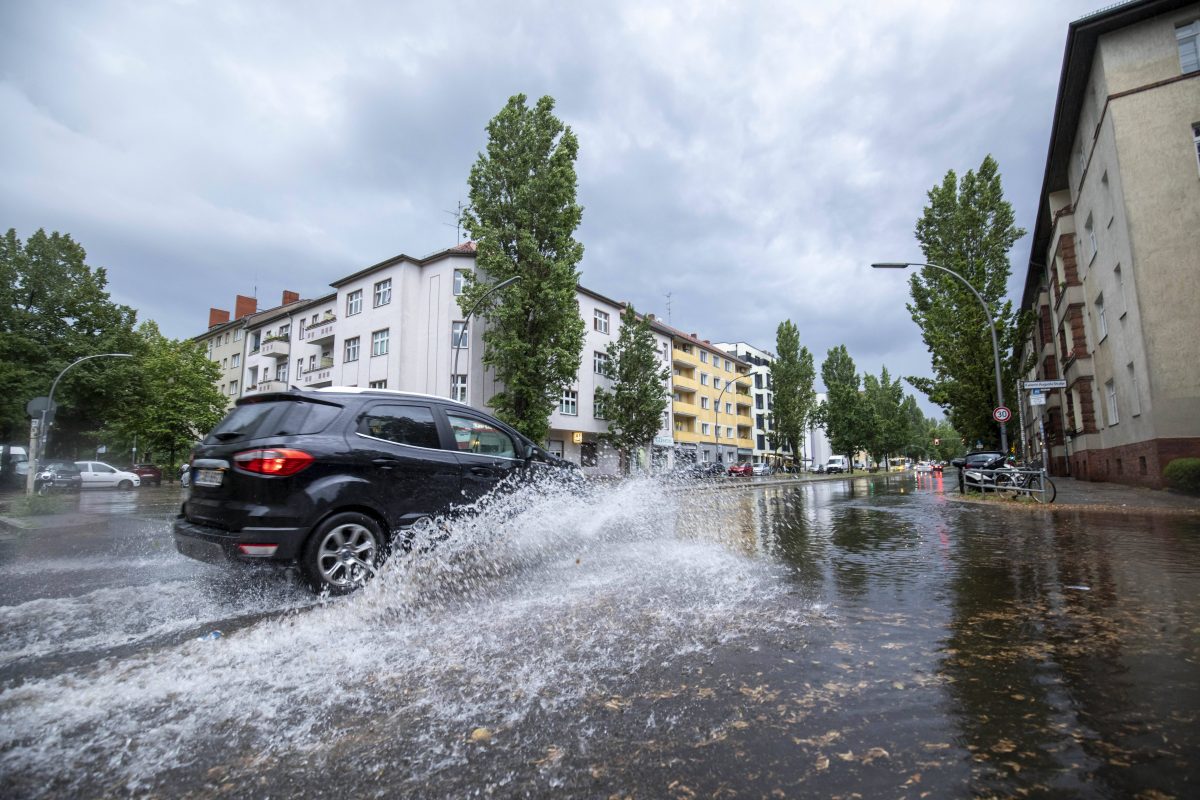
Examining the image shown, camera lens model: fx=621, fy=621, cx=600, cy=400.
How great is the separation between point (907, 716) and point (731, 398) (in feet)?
226

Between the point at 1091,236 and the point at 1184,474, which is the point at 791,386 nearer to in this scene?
the point at 1091,236

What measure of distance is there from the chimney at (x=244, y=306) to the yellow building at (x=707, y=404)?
124 feet

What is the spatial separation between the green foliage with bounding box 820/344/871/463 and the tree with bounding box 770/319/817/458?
13.3 feet

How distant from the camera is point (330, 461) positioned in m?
5.09

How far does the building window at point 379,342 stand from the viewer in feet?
125

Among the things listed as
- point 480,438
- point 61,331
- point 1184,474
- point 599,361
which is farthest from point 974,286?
point 61,331

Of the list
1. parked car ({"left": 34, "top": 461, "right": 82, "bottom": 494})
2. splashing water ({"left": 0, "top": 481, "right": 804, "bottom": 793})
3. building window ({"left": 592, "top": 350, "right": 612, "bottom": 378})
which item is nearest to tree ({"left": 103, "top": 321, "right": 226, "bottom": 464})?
parked car ({"left": 34, "top": 461, "right": 82, "bottom": 494})

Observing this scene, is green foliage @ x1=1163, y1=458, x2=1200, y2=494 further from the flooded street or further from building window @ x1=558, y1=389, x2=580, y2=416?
building window @ x1=558, y1=389, x2=580, y2=416

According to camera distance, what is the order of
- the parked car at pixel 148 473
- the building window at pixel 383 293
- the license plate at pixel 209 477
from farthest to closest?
the parked car at pixel 148 473, the building window at pixel 383 293, the license plate at pixel 209 477

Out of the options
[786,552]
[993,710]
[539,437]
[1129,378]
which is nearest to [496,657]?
[993,710]

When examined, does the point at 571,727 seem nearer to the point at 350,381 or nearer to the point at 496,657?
the point at 496,657

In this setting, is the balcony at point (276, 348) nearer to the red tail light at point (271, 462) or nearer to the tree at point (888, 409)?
the red tail light at point (271, 462)

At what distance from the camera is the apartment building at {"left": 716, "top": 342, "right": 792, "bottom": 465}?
76438 mm

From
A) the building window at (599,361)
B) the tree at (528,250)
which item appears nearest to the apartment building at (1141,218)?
the tree at (528,250)
